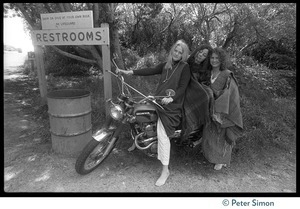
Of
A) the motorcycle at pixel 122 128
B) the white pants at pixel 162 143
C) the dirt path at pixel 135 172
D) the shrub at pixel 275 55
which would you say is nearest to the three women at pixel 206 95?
the white pants at pixel 162 143

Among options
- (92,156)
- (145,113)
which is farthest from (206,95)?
(92,156)

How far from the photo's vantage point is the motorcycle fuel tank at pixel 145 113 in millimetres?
2742

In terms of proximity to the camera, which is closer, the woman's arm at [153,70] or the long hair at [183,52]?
the long hair at [183,52]

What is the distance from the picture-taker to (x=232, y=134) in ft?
9.55

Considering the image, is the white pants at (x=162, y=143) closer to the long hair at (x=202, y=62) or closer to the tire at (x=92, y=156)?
the tire at (x=92, y=156)

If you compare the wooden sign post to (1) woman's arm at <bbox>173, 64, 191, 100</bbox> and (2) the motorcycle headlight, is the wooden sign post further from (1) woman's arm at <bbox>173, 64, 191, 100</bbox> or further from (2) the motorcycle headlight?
(1) woman's arm at <bbox>173, 64, 191, 100</bbox>

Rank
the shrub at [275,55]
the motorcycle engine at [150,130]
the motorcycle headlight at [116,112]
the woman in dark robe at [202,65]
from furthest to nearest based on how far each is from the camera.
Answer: the shrub at [275,55] → the woman in dark robe at [202,65] → the motorcycle engine at [150,130] → the motorcycle headlight at [116,112]

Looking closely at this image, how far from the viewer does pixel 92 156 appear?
295 cm

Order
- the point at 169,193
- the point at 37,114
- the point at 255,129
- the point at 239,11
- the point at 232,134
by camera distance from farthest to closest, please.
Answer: the point at 239,11
the point at 37,114
the point at 255,129
the point at 232,134
the point at 169,193

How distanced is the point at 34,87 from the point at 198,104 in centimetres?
605

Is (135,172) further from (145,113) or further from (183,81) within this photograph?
(183,81)

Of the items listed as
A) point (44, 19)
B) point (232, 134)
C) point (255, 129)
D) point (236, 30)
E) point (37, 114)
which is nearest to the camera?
point (232, 134)

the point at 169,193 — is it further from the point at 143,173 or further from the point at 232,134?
the point at 232,134

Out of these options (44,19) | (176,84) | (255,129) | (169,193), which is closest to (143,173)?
(169,193)
